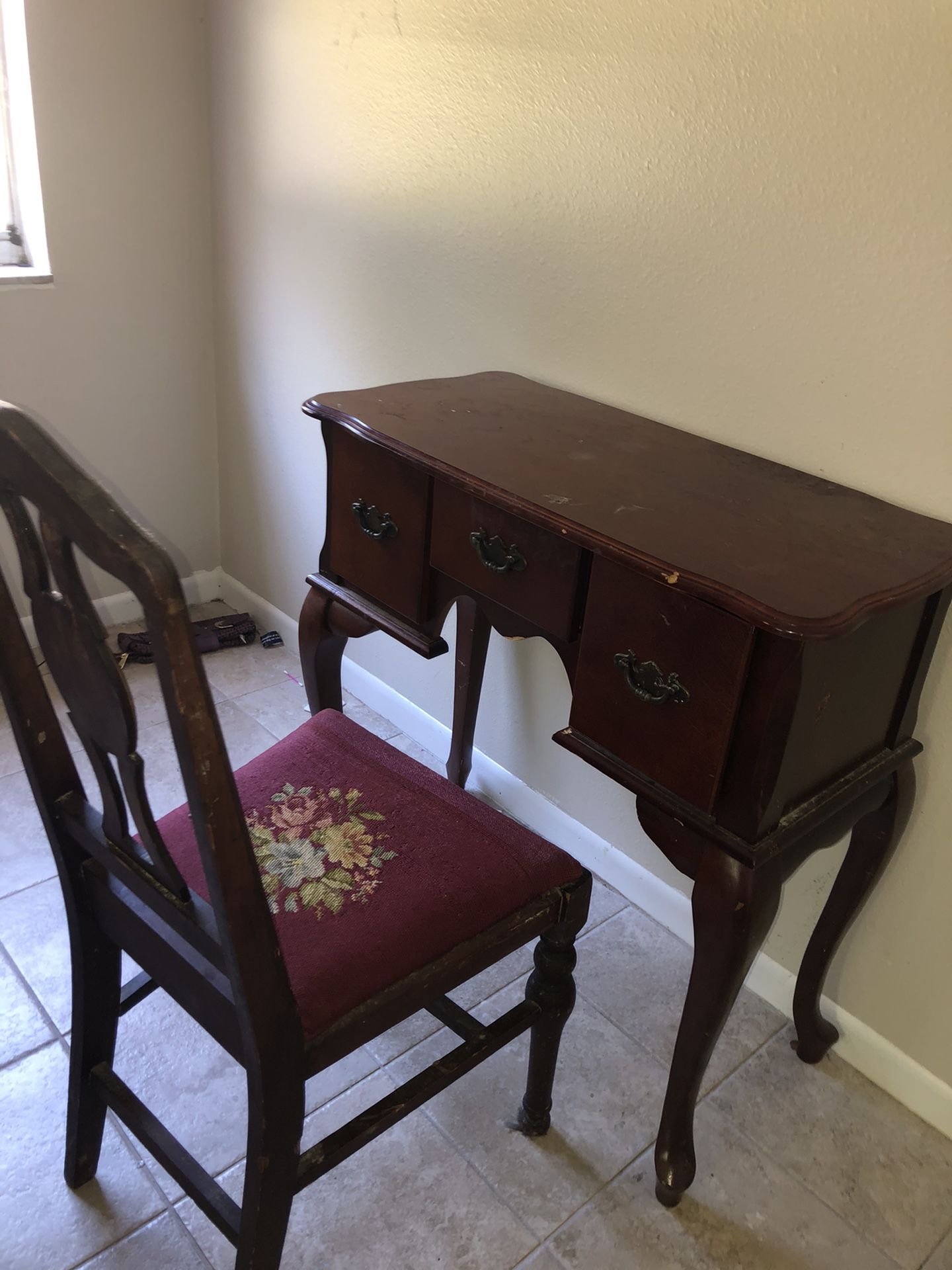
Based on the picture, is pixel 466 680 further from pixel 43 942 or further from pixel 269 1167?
pixel 269 1167

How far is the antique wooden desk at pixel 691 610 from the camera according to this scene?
3.09 feet

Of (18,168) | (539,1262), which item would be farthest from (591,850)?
(18,168)

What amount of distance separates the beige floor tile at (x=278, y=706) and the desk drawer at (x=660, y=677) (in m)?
1.15

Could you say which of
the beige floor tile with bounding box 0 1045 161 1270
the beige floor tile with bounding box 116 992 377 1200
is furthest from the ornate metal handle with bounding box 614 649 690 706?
the beige floor tile with bounding box 0 1045 161 1270

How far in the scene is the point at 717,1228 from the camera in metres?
1.21

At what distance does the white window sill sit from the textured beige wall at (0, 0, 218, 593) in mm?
12

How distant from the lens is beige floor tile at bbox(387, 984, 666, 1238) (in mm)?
1241

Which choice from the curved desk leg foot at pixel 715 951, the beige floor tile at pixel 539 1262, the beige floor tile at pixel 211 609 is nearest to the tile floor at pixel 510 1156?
the beige floor tile at pixel 539 1262

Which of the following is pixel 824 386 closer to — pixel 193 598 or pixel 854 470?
pixel 854 470

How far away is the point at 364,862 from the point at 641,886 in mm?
772

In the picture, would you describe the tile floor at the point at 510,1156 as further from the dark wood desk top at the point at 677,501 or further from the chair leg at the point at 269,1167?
the dark wood desk top at the point at 677,501

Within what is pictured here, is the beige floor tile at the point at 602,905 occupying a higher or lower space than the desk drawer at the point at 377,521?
lower

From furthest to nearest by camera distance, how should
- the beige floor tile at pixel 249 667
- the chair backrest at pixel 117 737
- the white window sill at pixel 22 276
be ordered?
1. the beige floor tile at pixel 249 667
2. the white window sill at pixel 22 276
3. the chair backrest at pixel 117 737

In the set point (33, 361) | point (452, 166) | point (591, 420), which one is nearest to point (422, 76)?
point (452, 166)
